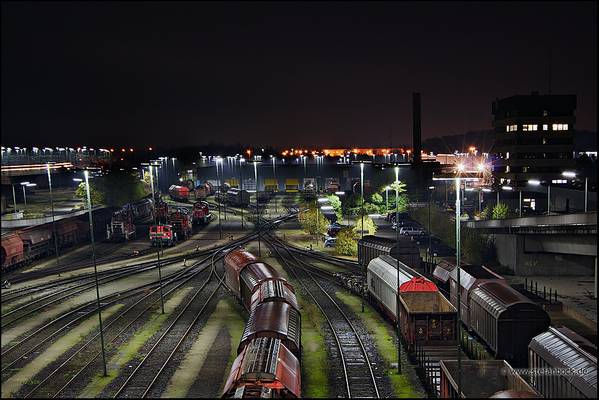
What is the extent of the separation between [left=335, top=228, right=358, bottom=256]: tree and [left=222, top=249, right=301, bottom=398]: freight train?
83.9ft

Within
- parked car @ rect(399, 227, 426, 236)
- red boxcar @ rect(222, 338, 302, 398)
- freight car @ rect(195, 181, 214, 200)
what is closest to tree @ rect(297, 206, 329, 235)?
parked car @ rect(399, 227, 426, 236)

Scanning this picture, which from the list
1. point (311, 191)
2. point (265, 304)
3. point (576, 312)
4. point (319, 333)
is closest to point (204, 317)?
point (319, 333)

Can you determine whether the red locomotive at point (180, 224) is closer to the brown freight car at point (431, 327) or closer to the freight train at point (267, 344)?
the freight train at point (267, 344)

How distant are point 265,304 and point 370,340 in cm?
734

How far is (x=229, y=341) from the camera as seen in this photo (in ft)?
103

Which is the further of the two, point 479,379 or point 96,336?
point 96,336

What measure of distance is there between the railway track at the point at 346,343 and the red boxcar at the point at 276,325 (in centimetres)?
312

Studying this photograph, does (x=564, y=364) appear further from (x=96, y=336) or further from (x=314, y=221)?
(x=314, y=221)

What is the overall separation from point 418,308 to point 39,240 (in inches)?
1746

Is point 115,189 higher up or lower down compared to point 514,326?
higher up

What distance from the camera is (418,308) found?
95.0 ft

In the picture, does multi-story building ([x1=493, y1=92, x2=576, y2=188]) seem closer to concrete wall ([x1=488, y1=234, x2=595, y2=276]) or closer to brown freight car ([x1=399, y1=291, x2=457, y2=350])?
concrete wall ([x1=488, y1=234, x2=595, y2=276])

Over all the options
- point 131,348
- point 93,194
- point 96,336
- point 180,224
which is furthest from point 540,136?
point 131,348

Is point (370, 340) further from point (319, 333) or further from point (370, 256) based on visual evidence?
point (370, 256)
